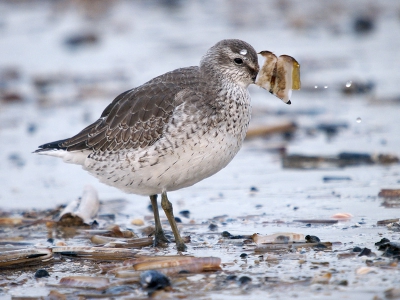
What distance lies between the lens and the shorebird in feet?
20.9

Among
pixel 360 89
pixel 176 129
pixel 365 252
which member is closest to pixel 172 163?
pixel 176 129

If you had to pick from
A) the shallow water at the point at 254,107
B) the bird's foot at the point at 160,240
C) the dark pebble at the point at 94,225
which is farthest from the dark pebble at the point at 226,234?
the dark pebble at the point at 94,225

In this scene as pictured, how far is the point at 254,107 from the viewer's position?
1209cm

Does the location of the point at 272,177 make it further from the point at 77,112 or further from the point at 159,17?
the point at 159,17

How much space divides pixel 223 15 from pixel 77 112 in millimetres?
9977

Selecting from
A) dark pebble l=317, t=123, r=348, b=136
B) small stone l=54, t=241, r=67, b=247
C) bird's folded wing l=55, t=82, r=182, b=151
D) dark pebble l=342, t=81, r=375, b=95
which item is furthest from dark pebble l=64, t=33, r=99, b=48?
small stone l=54, t=241, r=67, b=247

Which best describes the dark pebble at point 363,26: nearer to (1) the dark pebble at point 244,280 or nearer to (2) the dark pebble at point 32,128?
(2) the dark pebble at point 32,128

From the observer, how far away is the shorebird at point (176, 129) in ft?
20.9

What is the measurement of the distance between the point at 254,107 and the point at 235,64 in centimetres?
528

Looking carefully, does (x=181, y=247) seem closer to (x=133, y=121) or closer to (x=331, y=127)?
(x=133, y=121)

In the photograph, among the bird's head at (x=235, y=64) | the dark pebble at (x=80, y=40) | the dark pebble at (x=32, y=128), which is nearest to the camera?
the bird's head at (x=235, y=64)

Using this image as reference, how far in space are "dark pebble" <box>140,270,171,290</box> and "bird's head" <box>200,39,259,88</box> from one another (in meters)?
2.33

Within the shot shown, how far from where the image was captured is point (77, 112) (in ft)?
41.2

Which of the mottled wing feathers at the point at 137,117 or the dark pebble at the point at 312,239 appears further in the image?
the mottled wing feathers at the point at 137,117
